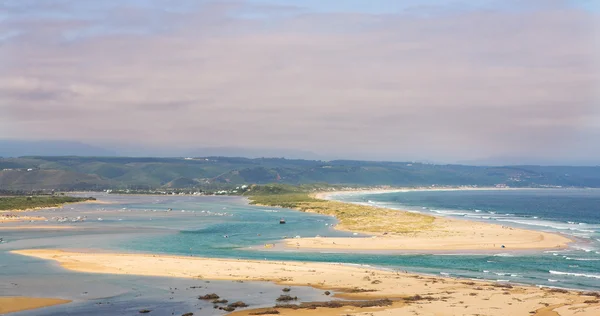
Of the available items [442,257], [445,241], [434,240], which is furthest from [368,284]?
[434,240]

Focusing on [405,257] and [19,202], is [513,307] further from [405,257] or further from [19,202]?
[19,202]

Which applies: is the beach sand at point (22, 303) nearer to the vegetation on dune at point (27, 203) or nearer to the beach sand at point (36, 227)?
the beach sand at point (36, 227)

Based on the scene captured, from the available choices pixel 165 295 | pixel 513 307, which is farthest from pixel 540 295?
pixel 165 295

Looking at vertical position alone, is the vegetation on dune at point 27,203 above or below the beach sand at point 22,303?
below

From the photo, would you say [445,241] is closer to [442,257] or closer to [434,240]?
[434,240]

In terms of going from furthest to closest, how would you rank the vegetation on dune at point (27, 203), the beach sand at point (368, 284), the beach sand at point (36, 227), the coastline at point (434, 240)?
the vegetation on dune at point (27, 203) < the beach sand at point (36, 227) < the coastline at point (434, 240) < the beach sand at point (368, 284)

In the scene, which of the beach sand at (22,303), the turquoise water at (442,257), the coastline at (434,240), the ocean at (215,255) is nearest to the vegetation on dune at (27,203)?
the ocean at (215,255)

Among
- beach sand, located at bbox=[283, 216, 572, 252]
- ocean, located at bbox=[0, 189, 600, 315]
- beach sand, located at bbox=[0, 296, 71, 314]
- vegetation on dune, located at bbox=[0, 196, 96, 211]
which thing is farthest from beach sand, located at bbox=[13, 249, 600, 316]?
vegetation on dune, located at bbox=[0, 196, 96, 211]
